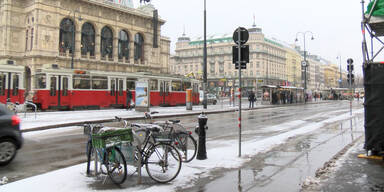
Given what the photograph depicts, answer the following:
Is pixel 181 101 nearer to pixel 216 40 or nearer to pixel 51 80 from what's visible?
pixel 51 80

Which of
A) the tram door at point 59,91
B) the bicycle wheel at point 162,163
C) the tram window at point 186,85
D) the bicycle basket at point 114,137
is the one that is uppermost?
the tram window at point 186,85

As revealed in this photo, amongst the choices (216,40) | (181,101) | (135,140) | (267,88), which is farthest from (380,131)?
(216,40)

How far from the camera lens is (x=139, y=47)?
64.9 meters

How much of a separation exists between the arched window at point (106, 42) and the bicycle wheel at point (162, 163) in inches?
2203

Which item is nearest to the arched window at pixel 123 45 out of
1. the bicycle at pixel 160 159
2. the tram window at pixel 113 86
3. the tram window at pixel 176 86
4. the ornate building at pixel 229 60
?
the tram window at pixel 176 86

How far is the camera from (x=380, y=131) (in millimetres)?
6930

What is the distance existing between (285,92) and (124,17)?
3522 centimetres

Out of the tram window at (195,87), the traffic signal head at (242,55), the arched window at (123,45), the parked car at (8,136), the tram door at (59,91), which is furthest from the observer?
the arched window at (123,45)

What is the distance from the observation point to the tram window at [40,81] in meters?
21.6

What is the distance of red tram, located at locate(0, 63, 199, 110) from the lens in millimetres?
21656

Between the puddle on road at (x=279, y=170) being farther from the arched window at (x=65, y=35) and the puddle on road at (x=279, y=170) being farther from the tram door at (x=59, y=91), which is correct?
the arched window at (x=65, y=35)

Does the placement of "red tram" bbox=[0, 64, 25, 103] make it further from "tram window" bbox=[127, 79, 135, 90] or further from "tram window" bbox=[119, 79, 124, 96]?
"tram window" bbox=[127, 79, 135, 90]

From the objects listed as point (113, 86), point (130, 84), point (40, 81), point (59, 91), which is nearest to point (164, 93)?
point (130, 84)

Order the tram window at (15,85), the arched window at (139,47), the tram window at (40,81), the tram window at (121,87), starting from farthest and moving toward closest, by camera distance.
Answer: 1. the arched window at (139,47)
2. the tram window at (121,87)
3. the tram window at (40,81)
4. the tram window at (15,85)
